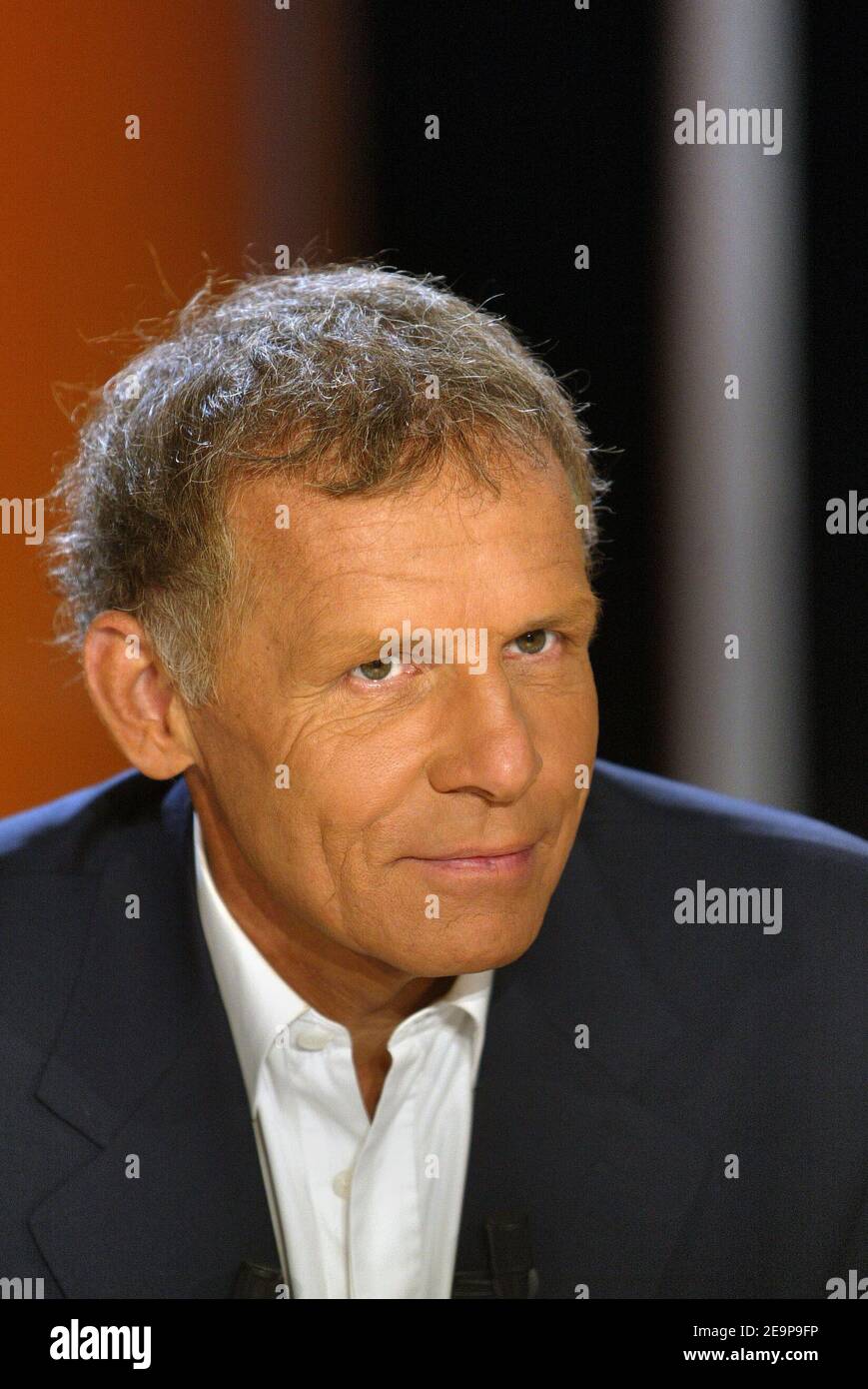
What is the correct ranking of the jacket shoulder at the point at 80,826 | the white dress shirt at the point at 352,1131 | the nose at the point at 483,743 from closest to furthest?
the nose at the point at 483,743, the white dress shirt at the point at 352,1131, the jacket shoulder at the point at 80,826

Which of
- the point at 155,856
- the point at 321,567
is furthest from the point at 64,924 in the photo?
the point at 321,567

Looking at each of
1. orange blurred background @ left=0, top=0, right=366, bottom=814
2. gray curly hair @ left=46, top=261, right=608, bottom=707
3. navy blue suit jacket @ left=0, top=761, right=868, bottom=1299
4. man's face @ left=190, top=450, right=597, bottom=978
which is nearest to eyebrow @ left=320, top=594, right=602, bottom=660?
man's face @ left=190, top=450, right=597, bottom=978

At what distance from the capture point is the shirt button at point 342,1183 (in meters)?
1.65

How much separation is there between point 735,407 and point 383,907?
3.29 feet

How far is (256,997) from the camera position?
1702 millimetres

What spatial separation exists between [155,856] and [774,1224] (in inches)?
34.2

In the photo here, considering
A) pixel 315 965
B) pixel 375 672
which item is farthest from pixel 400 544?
pixel 315 965

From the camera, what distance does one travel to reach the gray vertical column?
195 centimetres

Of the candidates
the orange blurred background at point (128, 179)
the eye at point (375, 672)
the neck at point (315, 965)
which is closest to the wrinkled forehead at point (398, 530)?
the eye at point (375, 672)

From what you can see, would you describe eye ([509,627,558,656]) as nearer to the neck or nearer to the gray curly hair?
the gray curly hair

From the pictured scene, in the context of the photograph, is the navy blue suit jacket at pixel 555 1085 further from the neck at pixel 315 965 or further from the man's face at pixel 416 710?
the man's face at pixel 416 710

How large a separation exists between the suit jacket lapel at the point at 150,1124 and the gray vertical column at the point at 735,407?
2.94 ft

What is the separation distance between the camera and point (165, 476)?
1598 mm
